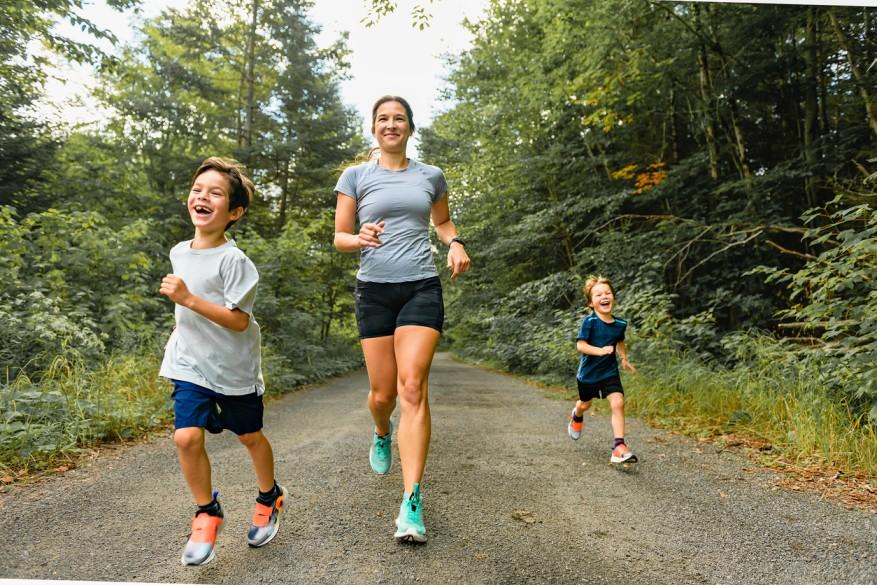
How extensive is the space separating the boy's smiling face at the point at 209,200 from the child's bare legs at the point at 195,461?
0.79 m

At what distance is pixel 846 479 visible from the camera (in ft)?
10.6

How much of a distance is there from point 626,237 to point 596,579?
794cm

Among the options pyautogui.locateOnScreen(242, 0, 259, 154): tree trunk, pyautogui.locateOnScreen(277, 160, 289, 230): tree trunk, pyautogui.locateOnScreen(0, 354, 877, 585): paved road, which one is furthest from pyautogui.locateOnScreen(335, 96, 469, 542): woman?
pyautogui.locateOnScreen(277, 160, 289, 230): tree trunk

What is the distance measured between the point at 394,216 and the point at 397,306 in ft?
1.48

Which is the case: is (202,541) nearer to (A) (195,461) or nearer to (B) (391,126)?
(A) (195,461)

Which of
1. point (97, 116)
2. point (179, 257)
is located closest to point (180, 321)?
point (179, 257)

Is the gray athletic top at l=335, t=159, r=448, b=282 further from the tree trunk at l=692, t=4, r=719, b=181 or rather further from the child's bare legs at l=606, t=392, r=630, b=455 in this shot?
the tree trunk at l=692, t=4, r=719, b=181

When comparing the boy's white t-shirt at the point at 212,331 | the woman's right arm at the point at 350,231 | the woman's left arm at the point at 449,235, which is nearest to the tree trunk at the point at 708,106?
the woman's left arm at the point at 449,235

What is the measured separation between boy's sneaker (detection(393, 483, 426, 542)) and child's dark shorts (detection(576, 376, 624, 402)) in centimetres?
234

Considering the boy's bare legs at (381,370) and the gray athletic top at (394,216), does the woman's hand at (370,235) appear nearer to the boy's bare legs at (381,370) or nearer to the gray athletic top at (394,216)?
the gray athletic top at (394,216)

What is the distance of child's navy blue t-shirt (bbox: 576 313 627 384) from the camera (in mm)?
4043

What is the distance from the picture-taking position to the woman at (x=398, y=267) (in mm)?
2383

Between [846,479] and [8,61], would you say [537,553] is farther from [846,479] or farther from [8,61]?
[8,61]

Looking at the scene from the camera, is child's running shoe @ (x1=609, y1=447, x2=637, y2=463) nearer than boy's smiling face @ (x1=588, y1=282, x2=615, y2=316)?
Yes
